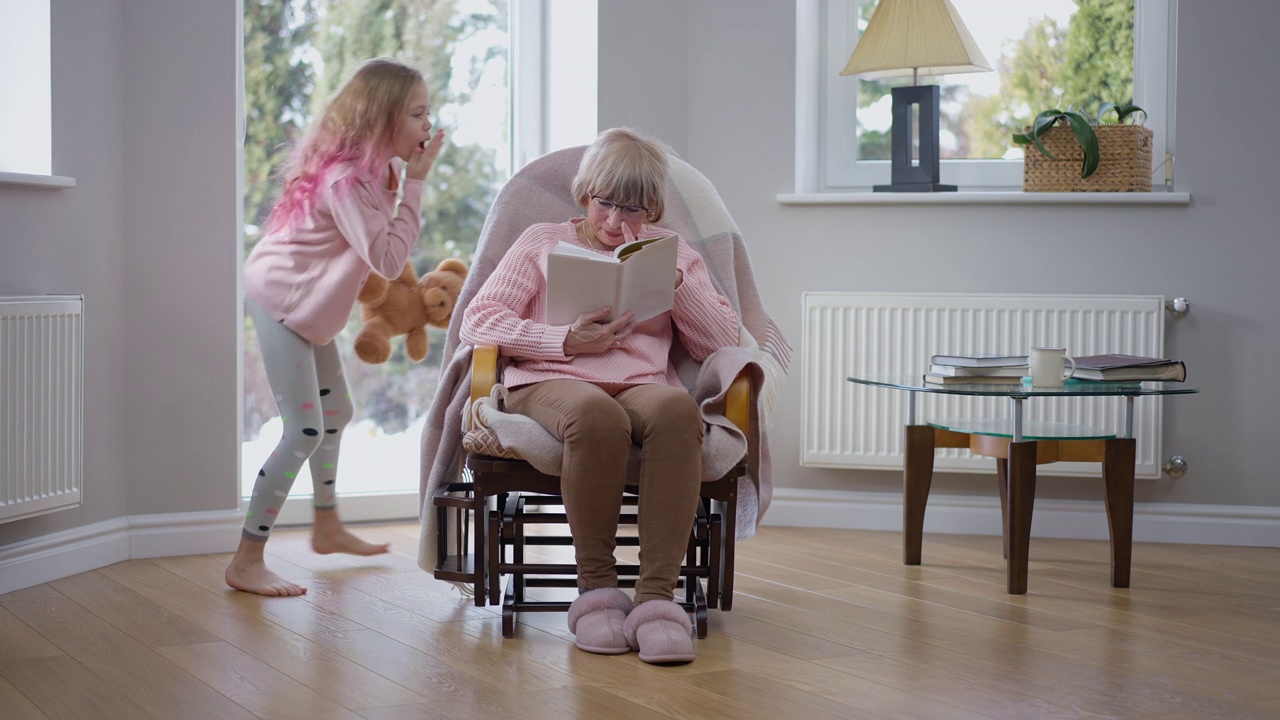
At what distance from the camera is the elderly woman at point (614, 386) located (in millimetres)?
2113

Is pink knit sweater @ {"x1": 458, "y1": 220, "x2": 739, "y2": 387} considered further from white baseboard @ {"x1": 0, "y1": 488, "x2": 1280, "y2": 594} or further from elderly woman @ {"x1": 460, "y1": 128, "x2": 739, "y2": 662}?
white baseboard @ {"x1": 0, "y1": 488, "x2": 1280, "y2": 594}

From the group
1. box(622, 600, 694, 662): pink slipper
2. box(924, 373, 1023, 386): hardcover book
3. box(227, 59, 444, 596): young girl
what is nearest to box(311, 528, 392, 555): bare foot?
box(227, 59, 444, 596): young girl

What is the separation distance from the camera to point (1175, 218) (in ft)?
10.8

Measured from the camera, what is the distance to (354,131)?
→ 8.41 ft

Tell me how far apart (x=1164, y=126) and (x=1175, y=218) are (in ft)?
1.11

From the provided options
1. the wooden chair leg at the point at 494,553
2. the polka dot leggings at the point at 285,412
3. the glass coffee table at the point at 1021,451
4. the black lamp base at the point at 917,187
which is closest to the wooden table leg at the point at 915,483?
the glass coffee table at the point at 1021,451

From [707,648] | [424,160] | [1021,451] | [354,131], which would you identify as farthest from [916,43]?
[707,648]

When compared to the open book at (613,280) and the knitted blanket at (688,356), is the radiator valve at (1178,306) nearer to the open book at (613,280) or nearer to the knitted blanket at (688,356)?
the knitted blanket at (688,356)

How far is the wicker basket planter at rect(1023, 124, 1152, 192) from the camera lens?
332cm

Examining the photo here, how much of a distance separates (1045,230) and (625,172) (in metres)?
1.52

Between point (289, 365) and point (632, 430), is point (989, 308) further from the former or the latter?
point (289, 365)

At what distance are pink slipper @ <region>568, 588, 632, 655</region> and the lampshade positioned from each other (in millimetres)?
1806

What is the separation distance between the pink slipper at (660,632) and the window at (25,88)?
1679mm

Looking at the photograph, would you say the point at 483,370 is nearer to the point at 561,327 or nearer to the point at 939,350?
the point at 561,327
